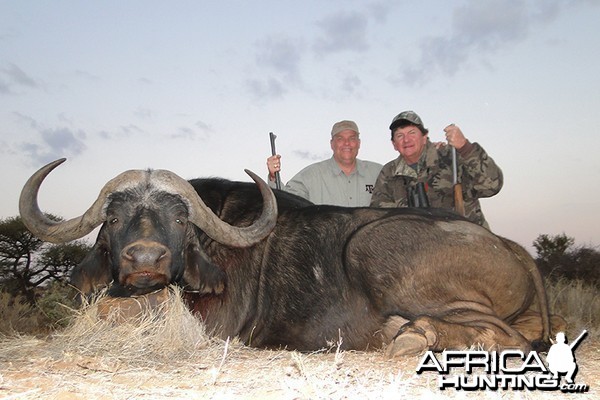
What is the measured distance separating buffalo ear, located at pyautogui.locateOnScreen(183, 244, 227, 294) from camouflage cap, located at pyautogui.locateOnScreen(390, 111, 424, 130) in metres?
4.17

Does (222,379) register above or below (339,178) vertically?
below

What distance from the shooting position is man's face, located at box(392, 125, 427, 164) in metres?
7.86

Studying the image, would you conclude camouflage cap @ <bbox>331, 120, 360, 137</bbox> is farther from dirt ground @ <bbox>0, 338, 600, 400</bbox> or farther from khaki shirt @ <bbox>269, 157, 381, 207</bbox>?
dirt ground @ <bbox>0, 338, 600, 400</bbox>

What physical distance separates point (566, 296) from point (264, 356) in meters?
7.17

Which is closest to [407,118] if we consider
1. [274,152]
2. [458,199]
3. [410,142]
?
[410,142]

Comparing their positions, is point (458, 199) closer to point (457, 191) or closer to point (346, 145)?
point (457, 191)

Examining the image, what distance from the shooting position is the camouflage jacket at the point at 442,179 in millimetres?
7281

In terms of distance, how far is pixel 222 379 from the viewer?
2934mm

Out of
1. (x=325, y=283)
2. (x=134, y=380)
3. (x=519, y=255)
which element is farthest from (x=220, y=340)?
(x=519, y=255)

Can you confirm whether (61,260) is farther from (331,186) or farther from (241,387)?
(241,387)
